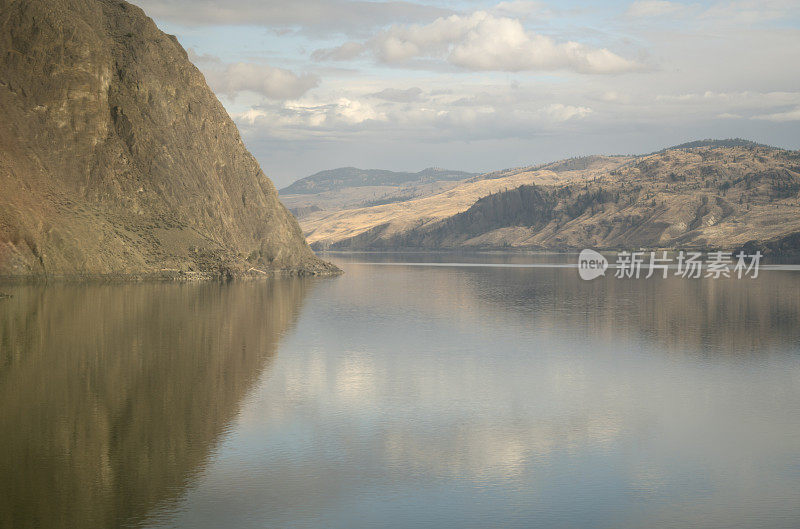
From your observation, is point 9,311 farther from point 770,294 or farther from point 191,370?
point 770,294

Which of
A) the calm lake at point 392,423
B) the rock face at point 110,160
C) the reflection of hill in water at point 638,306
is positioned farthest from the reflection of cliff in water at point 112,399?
the rock face at point 110,160

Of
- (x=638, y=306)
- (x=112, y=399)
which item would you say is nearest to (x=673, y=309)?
(x=638, y=306)

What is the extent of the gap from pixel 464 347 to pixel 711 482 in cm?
2137

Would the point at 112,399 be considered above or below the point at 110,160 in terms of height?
below

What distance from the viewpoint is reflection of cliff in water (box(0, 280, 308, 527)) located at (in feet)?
54.1

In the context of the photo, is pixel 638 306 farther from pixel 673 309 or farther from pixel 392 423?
pixel 392 423

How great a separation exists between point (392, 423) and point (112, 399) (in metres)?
8.91

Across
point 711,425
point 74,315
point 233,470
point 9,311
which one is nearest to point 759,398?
point 711,425

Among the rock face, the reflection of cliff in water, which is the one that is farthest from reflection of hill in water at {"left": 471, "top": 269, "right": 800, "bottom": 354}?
the rock face

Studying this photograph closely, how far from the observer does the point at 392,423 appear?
2284 cm

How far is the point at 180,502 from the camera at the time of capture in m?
16.1

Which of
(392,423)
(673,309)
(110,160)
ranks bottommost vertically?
(392,423)

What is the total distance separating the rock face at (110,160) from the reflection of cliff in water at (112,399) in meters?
26.3

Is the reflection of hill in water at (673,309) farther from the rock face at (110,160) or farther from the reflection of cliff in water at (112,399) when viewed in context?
the rock face at (110,160)
